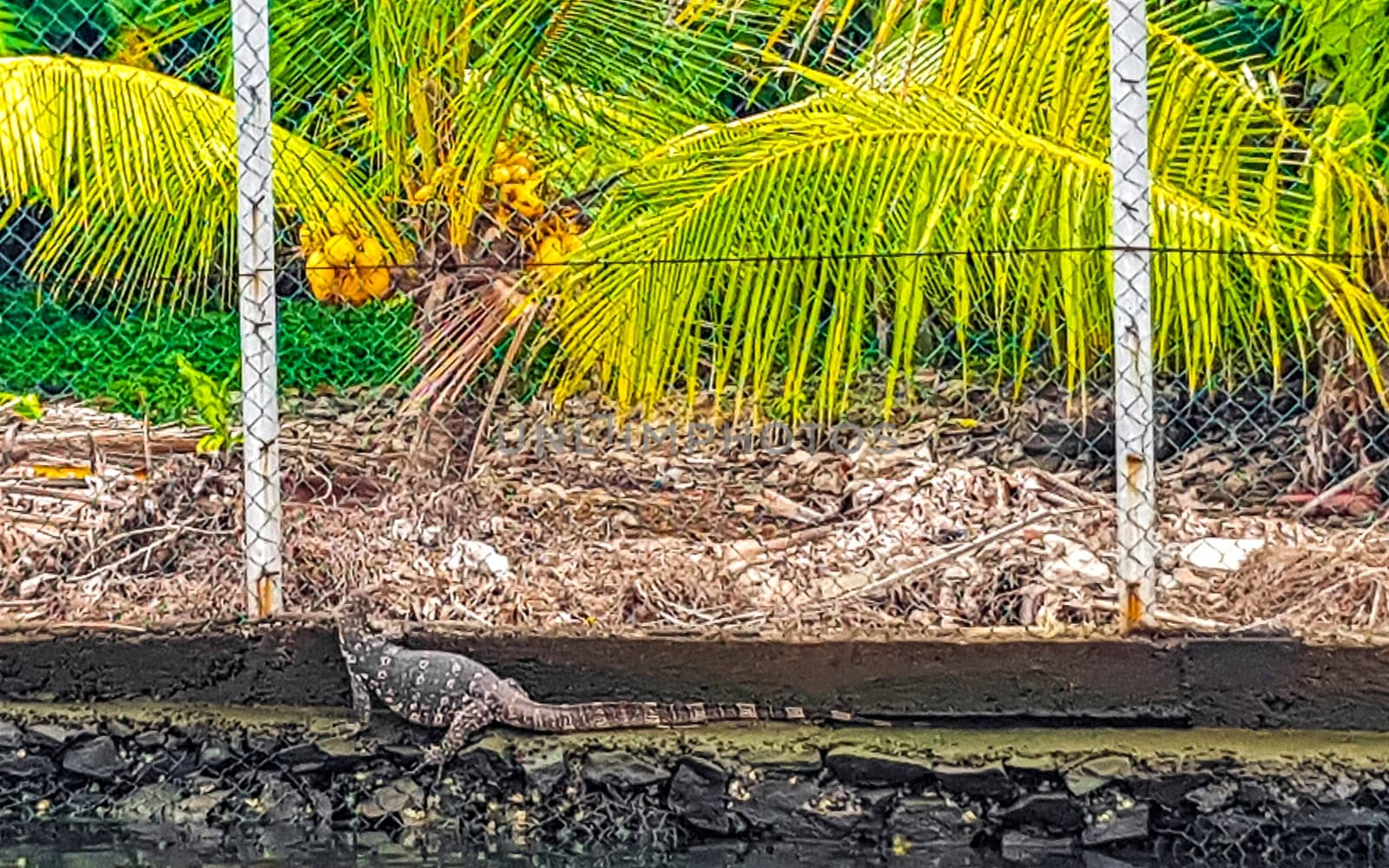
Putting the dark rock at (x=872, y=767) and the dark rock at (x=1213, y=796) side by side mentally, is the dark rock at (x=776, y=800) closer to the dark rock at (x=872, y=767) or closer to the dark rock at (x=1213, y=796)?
the dark rock at (x=872, y=767)

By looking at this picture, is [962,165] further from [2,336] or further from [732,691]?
[2,336]

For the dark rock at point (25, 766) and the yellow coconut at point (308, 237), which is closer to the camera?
the dark rock at point (25, 766)

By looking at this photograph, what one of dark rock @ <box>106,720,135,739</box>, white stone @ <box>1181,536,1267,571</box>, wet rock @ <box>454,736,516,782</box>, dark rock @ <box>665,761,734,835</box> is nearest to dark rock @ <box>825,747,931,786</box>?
dark rock @ <box>665,761,734,835</box>

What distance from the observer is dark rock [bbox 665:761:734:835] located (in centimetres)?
397

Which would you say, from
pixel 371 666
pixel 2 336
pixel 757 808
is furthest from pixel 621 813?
pixel 2 336

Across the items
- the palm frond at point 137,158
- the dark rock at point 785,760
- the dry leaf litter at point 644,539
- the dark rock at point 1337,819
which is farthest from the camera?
the palm frond at point 137,158

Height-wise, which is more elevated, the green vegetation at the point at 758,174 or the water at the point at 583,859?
the green vegetation at the point at 758,174

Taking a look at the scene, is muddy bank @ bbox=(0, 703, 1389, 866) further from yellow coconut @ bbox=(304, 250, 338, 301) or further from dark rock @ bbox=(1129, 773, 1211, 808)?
yellow coconut @ bbox=(304, 250, 338, 301)

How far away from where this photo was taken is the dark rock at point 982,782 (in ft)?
12.8

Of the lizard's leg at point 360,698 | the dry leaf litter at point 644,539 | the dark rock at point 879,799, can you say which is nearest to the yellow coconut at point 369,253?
the dry leaf litter at point 644,539

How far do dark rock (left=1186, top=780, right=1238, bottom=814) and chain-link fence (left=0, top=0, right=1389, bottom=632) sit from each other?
1.38ft

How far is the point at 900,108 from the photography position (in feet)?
13.9

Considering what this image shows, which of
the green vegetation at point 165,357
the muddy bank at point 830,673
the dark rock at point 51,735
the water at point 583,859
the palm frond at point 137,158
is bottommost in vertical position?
the water at point 583,859

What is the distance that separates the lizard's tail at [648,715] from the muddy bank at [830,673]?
0.11ft
